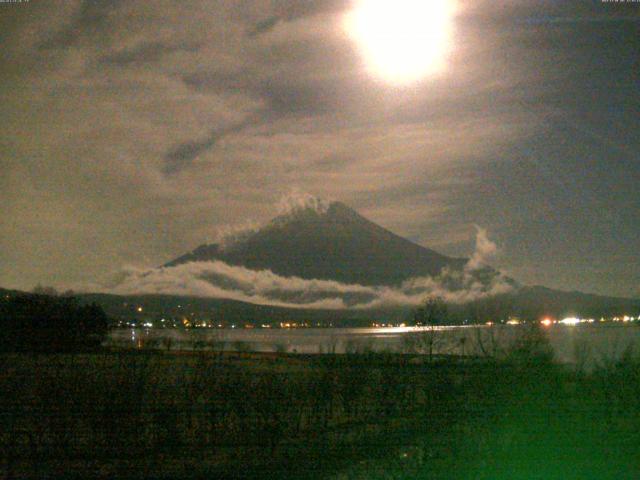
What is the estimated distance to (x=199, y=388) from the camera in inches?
385

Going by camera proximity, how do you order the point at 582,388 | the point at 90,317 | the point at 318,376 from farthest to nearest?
the point at 90,317, the point at 318,376, the point at 582,388

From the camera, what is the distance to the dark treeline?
13.7 metres

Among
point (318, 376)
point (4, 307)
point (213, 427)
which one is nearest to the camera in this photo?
point (213, 427)

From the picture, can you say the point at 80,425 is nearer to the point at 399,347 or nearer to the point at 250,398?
the point at 250,398

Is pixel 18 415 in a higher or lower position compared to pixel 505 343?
lower

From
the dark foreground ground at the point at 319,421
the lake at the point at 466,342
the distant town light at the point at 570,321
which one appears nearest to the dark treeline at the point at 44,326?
the lake at the point at 466,342

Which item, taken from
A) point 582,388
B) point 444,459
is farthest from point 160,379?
point 582,388

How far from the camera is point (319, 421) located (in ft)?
34.1

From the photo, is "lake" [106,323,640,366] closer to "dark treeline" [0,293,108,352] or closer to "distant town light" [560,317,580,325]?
"distant town light" [560,317,580,325]

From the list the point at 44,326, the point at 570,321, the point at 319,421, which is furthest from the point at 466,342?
the point at 44,326

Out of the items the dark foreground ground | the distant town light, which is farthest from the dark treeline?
the distant town light

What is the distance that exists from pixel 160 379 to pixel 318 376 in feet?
8.52

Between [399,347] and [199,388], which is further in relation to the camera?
[399,347]

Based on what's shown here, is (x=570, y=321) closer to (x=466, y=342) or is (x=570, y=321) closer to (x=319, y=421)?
(x=466, y=342)
